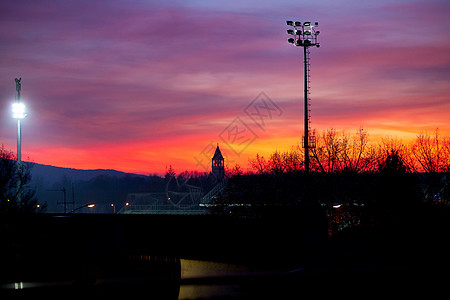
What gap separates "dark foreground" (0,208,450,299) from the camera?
5258 millimetres

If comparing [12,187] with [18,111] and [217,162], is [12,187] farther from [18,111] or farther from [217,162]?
[217,162]

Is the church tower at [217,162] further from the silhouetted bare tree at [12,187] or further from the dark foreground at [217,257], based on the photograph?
the dark foreground at [217,257]

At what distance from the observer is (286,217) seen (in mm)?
32938

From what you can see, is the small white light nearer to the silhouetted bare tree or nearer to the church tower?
the silhouetted bare tree

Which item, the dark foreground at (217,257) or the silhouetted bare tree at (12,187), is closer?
the dark foreground at (217,257)

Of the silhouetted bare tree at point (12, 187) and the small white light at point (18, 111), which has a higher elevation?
the small white light at point (18, 111)

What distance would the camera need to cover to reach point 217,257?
2606cm

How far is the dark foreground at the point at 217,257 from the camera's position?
5258 mm

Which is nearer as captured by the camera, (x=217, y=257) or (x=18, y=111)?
(x=217, y=257)

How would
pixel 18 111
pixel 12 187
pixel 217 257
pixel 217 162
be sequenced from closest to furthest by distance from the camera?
pixel 217 257 → pixel 18 111 → pixel 12 187 → pixel 217 162

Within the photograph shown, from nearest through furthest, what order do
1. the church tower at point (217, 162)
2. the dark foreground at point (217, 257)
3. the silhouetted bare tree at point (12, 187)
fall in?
the dark foreground at point (217, 257) → the silhouetted bare tree at point (12, 187) → the church tower at point (217, 162)

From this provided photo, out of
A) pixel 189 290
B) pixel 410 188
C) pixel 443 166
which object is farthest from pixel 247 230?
pixel 443 166

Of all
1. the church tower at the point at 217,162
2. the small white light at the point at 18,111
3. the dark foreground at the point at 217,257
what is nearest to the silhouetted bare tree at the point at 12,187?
the small white light at the point at 18,111

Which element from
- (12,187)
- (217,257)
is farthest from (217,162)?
(217,257)
